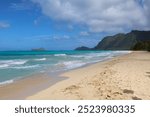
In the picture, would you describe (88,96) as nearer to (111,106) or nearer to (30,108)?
(111,106)

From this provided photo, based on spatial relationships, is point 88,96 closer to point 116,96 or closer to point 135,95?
point 116,96

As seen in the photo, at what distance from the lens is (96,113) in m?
5.79

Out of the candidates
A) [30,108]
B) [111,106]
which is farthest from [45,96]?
[111,106]

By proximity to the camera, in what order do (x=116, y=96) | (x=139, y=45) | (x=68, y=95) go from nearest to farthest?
(x=116, y=96) → (x=68, y=95) → (x=139, y=45)

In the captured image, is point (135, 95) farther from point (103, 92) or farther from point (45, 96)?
point (45, 96)

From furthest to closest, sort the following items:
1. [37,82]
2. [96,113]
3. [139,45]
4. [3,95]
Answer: [139,45], [37,82], [3,95], [96,113]

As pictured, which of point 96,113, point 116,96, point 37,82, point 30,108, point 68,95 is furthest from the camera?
point 37,82

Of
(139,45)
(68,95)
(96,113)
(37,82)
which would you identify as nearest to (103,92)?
(68,95)

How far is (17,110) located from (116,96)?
3.26 m

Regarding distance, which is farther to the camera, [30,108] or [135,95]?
[135,95]

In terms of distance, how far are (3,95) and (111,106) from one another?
15.2ft

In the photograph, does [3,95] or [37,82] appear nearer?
[3,95]

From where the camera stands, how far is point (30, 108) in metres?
6.21

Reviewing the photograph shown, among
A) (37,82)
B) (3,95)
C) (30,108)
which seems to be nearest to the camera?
(30,108)
